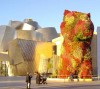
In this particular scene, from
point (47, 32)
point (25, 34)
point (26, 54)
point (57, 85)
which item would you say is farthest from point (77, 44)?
point (47, 32)

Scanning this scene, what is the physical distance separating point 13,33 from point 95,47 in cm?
3748

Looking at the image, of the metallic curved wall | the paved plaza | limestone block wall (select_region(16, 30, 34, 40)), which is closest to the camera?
the paved plaza

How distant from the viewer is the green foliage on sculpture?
1403 inches

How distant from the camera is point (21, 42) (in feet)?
255

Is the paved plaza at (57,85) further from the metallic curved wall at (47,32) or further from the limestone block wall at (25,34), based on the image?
the metallic curved wall at (47,32)

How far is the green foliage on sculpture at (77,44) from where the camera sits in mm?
35625

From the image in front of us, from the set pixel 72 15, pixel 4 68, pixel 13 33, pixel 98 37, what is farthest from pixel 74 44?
pixel 13 33

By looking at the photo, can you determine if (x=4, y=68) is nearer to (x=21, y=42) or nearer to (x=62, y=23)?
(x=21, y=42)

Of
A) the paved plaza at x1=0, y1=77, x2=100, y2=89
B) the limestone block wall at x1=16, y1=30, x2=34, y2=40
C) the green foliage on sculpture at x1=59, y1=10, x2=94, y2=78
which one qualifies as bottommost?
the paved plaza at x1=0, y1=77, x2=100, y2=89

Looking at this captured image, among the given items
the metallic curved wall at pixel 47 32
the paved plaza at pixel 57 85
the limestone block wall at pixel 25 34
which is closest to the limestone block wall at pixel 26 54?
the limestone block wall at pixel 25 34

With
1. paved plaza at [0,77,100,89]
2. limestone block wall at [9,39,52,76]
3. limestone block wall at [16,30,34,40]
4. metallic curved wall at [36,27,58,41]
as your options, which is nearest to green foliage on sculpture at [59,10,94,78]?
paved plaza at [0,77,100,89]

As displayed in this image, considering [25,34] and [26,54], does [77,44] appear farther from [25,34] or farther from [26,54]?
[25,34]

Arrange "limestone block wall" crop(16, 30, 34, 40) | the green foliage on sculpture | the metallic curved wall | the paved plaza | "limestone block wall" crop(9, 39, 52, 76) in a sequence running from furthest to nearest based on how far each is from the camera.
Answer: the metallic curved wall < "limestone block wall" crop(16, 30, 34, 40) < "limestone block wall" crop(9, 39, 52, 76) < the green foliage on sculpture < the paved plaza

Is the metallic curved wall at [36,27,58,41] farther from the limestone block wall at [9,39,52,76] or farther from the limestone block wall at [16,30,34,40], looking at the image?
the limestone block wall at [9,39,52,76]
